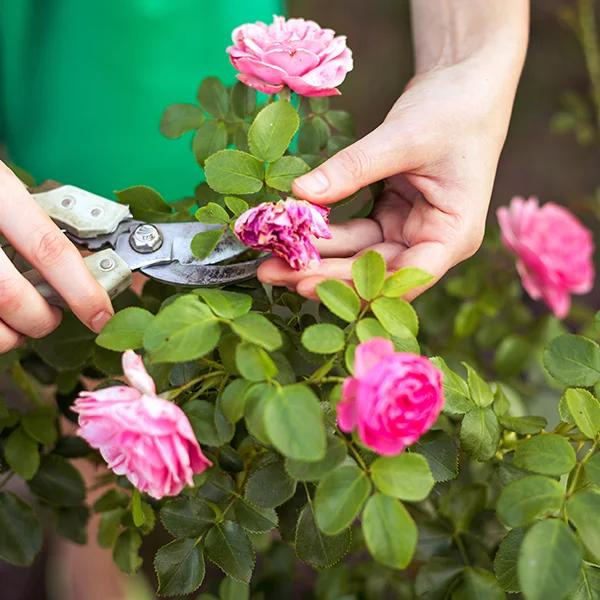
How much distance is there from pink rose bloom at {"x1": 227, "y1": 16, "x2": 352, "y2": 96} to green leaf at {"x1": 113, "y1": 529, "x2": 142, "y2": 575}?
449mm

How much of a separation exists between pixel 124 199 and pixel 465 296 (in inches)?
21.2

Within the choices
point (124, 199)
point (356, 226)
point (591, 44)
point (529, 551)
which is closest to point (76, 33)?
point (124, 199)

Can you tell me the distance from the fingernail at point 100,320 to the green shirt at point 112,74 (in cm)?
64

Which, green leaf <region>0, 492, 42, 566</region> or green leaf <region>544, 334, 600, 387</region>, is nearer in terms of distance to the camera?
green leaf <region>544, 334, 600, 387</region>

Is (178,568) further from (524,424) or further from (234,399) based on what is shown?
(524,424)

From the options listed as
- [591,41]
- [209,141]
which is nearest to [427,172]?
[209,141]

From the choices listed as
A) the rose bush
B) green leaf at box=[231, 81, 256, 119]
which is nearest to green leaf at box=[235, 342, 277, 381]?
the rose bush

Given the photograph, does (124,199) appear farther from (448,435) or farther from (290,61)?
(448,435)

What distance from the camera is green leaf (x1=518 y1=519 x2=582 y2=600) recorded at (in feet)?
1.77

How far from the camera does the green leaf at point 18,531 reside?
0.81 m

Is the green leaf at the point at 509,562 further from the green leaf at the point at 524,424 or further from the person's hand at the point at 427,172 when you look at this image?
the person's hand at the point at 427,172

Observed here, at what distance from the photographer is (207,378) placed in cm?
65

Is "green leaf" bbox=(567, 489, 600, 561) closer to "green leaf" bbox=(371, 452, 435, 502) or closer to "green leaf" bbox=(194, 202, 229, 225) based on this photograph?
"green leaf" bbox=(371, 452, 435, 502)

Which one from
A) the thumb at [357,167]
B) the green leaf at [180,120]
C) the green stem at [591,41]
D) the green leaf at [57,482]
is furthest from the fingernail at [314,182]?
the green stem at [591,41]
